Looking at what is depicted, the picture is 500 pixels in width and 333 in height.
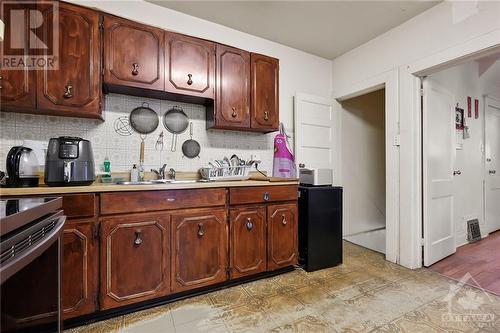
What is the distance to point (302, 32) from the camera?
267cm

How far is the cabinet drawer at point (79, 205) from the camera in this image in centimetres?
140

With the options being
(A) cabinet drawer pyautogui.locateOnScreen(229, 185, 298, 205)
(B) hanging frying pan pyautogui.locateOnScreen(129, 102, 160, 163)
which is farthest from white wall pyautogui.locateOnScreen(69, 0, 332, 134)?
(A) cabinet drawer pyautogui.locateOnScreen(229, 185, 298, 205)

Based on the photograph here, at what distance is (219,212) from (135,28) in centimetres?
162

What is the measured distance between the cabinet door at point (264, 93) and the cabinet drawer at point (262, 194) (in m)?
0.69

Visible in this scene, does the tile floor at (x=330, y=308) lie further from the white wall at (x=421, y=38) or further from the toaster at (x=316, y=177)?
the white wall at (x=421, y=38)

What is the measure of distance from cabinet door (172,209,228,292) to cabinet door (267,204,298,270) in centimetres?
43

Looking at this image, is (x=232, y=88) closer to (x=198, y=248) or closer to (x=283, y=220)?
(x=283, y=220)

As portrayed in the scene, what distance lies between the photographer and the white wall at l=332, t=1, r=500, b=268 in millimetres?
1908

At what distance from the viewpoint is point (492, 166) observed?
11.8ft

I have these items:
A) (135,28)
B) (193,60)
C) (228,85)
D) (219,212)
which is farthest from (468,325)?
(135,28)

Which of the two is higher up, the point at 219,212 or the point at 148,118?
the point at 148,118

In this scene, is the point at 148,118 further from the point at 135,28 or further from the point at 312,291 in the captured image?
the point at 312,291

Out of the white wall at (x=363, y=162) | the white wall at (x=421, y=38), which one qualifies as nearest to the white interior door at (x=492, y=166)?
the white wall at (x=363, y=162)

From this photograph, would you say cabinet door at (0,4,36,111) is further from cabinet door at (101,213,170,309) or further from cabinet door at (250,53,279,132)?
cabinet door at (250,53,279,132)
